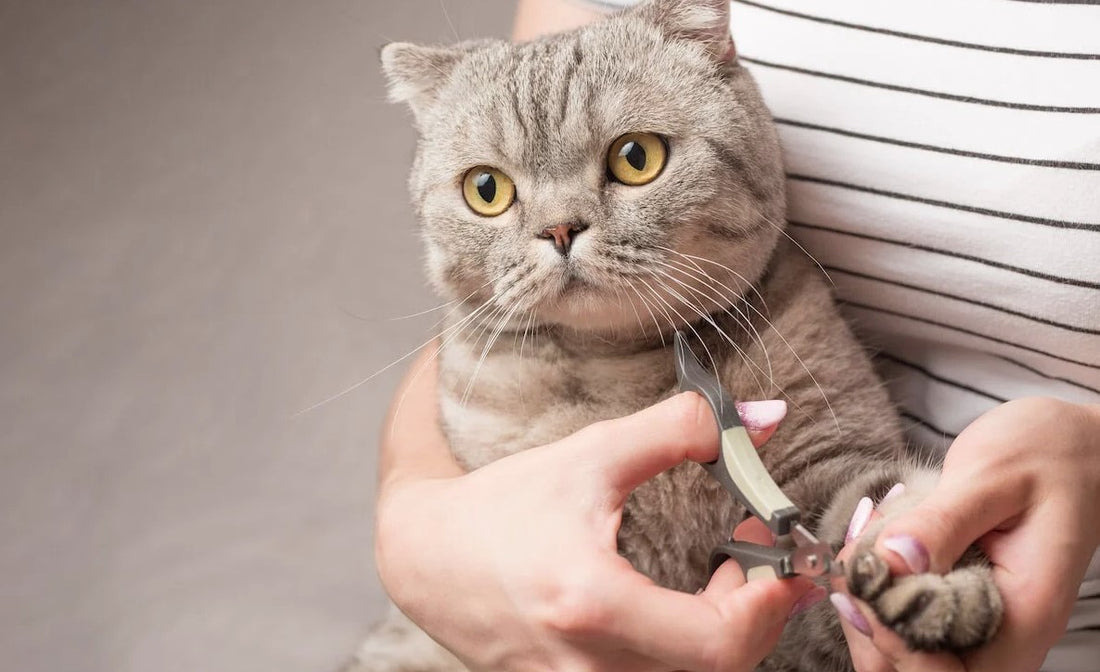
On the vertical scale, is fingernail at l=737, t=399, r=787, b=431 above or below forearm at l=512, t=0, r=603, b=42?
below

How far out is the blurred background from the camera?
1.47 meters

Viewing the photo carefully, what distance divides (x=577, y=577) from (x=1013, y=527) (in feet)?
1.20

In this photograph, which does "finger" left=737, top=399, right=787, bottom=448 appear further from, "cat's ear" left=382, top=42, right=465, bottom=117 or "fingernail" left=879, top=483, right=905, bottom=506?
"cat's ear" left=382, top=42, right=465, bottom=117

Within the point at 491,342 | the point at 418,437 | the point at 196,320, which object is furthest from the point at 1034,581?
the point at 196,320

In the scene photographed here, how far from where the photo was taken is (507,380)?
3.43 feet

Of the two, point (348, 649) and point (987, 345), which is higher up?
point (987, 345)

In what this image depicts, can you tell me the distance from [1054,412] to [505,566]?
19.3 inches

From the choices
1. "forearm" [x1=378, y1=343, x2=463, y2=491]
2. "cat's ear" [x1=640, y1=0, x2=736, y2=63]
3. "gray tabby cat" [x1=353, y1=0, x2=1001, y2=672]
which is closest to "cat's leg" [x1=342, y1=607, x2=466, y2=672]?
"forearm" [x1=378, y1=343, x2=463, y2=491]

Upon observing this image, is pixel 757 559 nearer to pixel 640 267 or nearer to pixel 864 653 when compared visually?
pixel 864 653

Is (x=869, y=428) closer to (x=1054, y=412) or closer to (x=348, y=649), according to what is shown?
(x=1054, y=412)

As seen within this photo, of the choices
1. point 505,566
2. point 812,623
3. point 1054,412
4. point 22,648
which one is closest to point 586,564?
point 505,566

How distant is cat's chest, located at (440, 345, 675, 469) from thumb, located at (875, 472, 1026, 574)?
29 centimetres

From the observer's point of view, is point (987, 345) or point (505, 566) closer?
point (505, 566)

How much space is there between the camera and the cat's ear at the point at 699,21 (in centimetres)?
99
